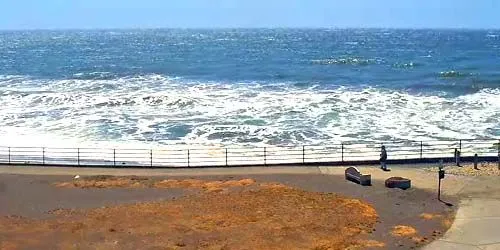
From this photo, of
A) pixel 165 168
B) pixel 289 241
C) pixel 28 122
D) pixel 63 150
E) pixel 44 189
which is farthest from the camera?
pixel 28 122

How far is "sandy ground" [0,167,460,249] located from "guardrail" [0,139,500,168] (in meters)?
2.96

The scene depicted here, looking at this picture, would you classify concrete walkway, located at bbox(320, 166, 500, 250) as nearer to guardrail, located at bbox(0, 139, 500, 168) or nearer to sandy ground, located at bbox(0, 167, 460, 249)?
sandy ground, located at bbox(0, 167, 460, 249)

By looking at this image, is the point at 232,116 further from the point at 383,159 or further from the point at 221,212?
the point at 221,212

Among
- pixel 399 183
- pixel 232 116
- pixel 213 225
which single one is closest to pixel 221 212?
pixel 213 225

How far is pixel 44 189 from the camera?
2283 cm

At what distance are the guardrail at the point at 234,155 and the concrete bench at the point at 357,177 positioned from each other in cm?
311

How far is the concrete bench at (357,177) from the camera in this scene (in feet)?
74.8

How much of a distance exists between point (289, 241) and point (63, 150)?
1699 centimetres

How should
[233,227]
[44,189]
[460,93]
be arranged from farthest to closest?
[460,93] < [44,189] < [233,227]

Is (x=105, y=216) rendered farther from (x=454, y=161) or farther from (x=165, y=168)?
(x=454, y=161)

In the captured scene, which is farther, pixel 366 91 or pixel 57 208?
pixel 366 91

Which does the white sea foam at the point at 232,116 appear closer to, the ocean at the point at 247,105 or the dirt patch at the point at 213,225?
the ocean at the point at 247,105

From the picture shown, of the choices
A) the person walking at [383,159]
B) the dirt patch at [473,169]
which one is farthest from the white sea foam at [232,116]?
the dirt patch at [473,169]

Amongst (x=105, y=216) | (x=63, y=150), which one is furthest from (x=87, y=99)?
(x=105, y=216)
